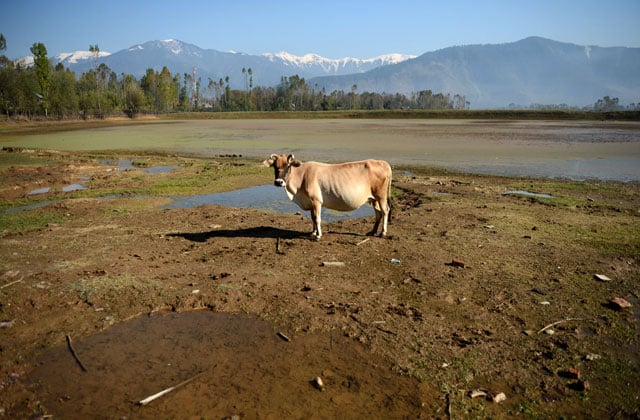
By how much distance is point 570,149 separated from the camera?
32.0m

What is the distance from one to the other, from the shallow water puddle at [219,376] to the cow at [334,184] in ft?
14.5

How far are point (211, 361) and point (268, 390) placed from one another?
98 centimetres

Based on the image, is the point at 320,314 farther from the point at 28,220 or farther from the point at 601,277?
the point at 28,220

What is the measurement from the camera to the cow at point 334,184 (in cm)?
1011

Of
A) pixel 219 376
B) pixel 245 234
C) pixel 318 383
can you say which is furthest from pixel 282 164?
pixel 318 383

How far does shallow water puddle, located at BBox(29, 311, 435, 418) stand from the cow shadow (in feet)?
13.9

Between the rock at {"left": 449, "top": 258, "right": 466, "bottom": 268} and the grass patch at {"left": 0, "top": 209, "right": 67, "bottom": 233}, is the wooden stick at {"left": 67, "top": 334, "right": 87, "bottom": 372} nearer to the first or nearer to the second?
the rock at {"left": 449, "top": 258, "right": 466, "bottom": 268}

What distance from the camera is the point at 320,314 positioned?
6492 millimetres

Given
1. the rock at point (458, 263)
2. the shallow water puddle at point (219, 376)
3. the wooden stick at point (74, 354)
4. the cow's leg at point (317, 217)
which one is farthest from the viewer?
the cow's leg at point (317, 217)

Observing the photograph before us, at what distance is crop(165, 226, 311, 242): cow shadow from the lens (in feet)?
34.2

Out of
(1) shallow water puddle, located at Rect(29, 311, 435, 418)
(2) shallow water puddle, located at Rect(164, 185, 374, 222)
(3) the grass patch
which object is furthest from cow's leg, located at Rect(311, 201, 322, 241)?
(3) the grass patch

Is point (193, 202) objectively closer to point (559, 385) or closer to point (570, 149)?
point (559, 385)

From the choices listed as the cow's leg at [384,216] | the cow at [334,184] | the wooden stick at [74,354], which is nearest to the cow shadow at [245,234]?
the cow at [334,184]

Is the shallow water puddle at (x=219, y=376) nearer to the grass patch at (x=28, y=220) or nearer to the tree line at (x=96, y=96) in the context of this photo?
the grass patch at (x=28, y=220)
